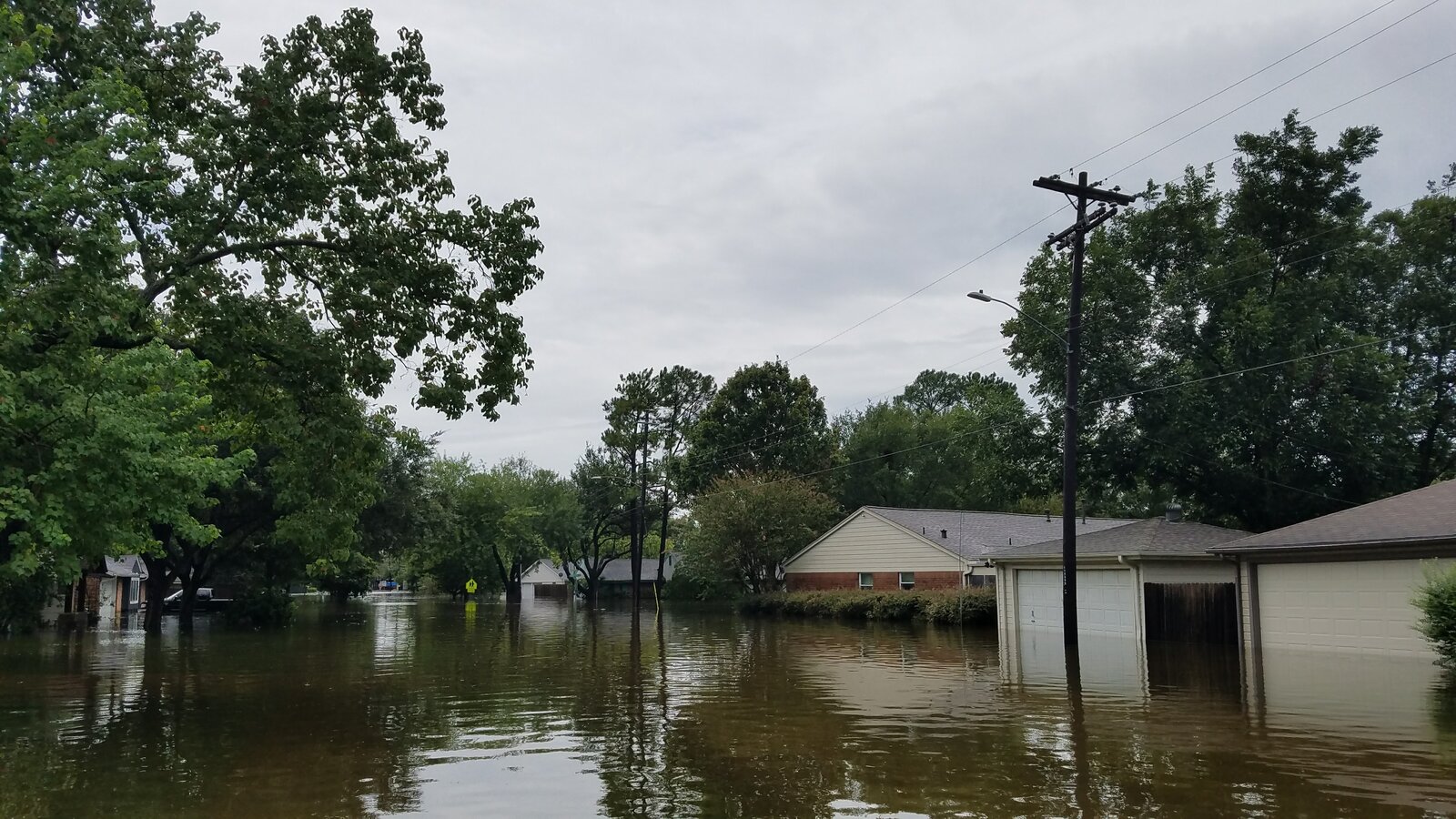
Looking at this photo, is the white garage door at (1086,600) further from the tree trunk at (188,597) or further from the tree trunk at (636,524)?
the tree trunk at (636,524)

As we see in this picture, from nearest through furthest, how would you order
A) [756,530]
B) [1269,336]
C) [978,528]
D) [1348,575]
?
[1348,575]
[1269,336]
[978,528]
[756,530]

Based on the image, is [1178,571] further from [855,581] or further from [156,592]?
[156,592]

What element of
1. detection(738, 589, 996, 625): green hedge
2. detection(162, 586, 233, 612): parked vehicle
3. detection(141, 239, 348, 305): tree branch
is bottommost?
detection(162, 586, 233, 612): parked vehicle

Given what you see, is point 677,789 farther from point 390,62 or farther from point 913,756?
point 390,62

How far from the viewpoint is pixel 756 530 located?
48781 millimetres

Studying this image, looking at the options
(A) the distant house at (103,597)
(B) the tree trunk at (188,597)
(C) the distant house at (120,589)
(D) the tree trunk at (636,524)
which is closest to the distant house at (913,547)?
(D) the tree trunk at (636,524)

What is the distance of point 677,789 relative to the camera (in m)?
8.80

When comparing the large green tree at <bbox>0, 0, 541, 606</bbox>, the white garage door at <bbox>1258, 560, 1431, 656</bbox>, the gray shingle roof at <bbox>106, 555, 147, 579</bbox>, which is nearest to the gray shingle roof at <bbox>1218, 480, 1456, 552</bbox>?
the white garage door at <bbox>1258, 560, 1431, 656</bbox>

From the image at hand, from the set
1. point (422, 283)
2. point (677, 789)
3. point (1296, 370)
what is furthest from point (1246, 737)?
point (1296, 370)

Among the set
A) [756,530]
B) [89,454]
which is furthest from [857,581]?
[89,454]

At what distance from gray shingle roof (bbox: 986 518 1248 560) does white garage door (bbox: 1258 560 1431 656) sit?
8.75 ft

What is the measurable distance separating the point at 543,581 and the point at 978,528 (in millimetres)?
62498

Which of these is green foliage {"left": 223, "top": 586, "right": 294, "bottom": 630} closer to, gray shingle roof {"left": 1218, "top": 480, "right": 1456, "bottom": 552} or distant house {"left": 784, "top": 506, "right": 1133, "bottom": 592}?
distant house {"left": 784, "top": 506, "right": 1133, "bottom": 592}

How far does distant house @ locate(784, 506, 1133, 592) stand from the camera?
39.6 meters
